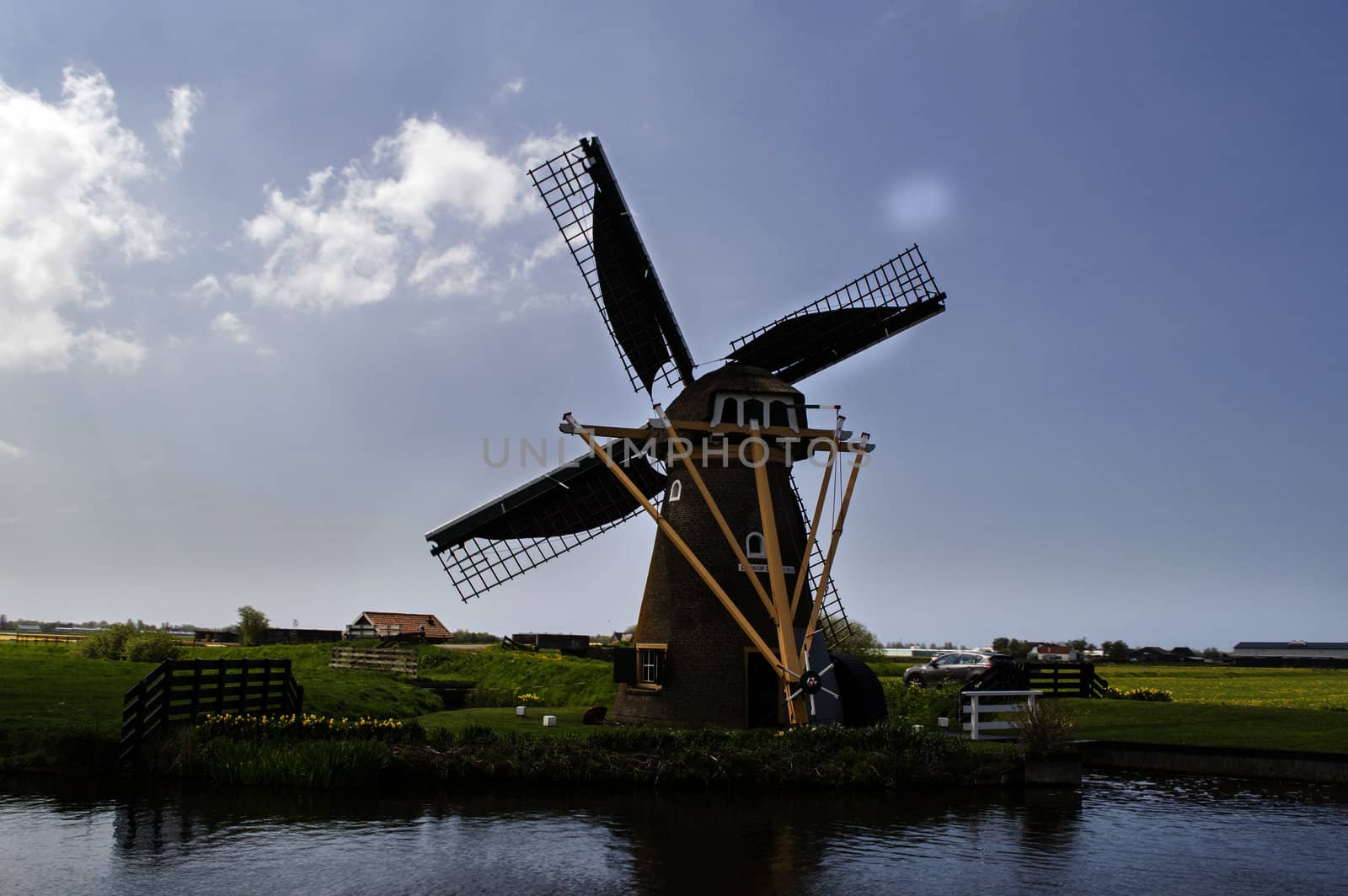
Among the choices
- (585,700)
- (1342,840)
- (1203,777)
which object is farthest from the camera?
(585,700)

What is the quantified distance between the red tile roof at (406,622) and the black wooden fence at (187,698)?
40241 mm

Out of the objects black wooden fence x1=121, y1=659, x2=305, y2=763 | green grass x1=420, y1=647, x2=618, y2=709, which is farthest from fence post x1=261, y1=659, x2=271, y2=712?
green grass x1=420, y1=647, x2=618, y2=709

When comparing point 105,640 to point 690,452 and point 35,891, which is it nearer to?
point 690,452

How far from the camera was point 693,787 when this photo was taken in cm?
1872

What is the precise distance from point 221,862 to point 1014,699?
81.5ft

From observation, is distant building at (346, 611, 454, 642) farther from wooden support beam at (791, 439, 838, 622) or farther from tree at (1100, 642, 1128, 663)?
tree at (1100, 642, 1128, 663)

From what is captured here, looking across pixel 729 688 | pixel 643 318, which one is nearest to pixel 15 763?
pixel 729 688

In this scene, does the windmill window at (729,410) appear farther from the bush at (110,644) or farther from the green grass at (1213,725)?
the bush at (110,644)

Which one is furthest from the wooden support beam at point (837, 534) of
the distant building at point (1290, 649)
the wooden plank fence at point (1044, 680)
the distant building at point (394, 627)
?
the distant building at point (1290, 649)

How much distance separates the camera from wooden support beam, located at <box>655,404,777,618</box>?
22.8 meters

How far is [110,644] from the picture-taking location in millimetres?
49375

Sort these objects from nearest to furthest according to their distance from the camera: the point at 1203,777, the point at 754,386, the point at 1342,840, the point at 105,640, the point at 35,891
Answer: the point at 35,891, the point at 1342,840, the point at 1203,777, the point at 754,386, the point at 105,640

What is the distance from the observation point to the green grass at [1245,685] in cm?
3641

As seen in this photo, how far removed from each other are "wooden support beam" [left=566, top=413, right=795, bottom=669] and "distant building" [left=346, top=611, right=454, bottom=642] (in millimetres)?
43020
